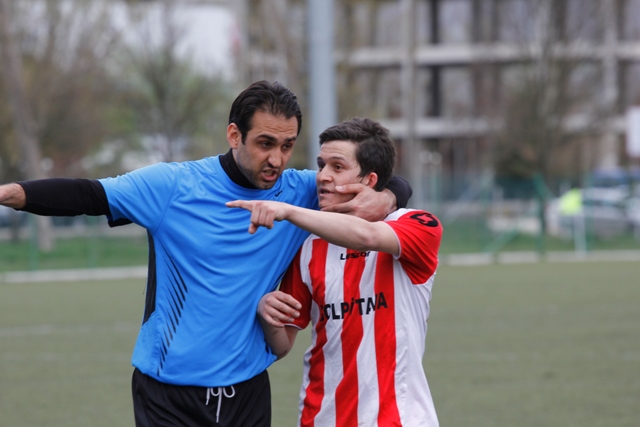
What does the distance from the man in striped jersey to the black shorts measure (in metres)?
0.31

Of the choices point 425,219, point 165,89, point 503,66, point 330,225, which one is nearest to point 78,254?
point 165,89

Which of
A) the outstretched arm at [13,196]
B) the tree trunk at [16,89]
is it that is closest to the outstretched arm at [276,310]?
the outstretched arm at [13,196]

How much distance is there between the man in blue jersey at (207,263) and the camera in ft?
11.9

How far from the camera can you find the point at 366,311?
3.52 metres

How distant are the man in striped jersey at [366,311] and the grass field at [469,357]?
3903 mm

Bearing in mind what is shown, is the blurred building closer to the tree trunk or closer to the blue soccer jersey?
the tree trunk

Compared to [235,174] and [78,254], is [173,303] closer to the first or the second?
[235,174]

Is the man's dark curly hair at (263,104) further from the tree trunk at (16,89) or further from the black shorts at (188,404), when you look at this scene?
the tree trunk at (16,89)

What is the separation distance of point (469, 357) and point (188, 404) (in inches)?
275

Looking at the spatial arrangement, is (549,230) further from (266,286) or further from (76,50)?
(266,286)

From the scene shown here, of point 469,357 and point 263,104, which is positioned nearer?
point 263,104

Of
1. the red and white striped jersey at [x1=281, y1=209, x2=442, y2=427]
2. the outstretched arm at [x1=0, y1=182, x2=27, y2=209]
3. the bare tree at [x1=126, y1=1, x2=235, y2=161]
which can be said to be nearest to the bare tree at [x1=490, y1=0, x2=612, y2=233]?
the bare tree at [x1=126, y1=1, x2=235, y2=161]

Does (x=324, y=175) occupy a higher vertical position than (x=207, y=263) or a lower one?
higher

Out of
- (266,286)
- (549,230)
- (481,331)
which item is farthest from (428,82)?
(266,286)
